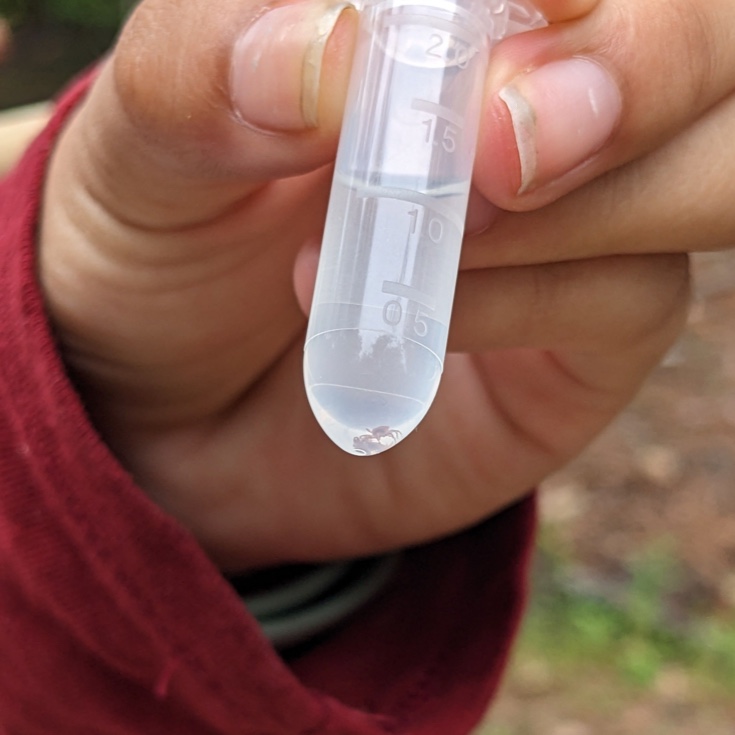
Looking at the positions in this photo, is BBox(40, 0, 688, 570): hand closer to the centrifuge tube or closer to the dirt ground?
the centrifuge tube

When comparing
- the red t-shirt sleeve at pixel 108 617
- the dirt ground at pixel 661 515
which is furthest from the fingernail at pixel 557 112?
the dirt ground at pixel 661 515

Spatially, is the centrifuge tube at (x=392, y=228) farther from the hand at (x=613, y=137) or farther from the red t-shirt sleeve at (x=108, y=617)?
the red t-shirt sleeve at (x=108, y=617)

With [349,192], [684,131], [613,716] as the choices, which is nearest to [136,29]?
[349,192]

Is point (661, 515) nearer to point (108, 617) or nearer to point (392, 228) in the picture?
point (108, 617)

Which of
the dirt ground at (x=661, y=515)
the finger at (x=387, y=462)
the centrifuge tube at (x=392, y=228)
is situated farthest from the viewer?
the dirt ground at (x=661, y=515)

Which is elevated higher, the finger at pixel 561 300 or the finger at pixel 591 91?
the finger at pixel 591 91

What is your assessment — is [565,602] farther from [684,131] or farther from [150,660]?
[684,131]

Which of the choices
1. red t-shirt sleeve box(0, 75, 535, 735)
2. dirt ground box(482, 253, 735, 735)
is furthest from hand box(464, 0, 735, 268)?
dirt ground box(482, 253, 735, 735)
